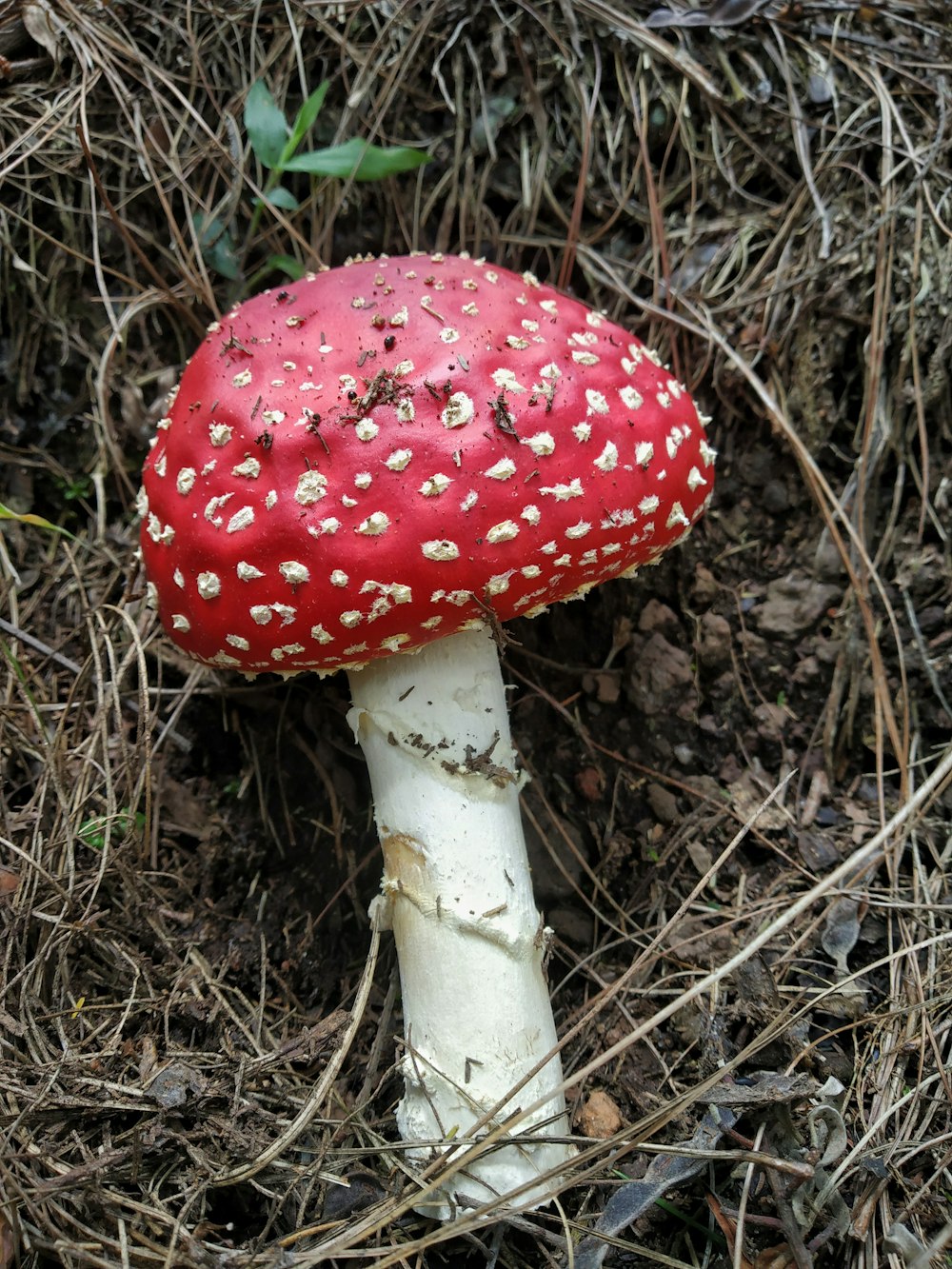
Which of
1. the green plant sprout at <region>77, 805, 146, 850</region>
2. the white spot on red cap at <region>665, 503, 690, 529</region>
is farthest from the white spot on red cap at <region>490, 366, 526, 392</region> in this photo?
the green plant sprout at <region>77, 805, 146, 850</region>

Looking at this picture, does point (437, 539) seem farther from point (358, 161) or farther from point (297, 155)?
point (297, 155)

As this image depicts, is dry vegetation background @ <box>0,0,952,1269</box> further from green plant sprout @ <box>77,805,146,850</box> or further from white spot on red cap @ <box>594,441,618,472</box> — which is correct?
white spot on red cap @ <box>594,441,618,472</box>

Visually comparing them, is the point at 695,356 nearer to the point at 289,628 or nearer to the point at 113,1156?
the point at 289,628

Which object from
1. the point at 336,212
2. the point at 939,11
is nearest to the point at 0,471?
the point at 336,212

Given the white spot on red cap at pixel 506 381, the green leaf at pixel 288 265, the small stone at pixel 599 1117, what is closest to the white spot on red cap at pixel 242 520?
the white spot on red cap at pixel 506 381

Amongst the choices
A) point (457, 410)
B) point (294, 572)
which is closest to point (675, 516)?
point (457, 410)

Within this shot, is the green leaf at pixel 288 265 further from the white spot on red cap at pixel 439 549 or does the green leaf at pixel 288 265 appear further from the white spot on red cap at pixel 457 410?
the white spot on red cap at pixel 439 549
